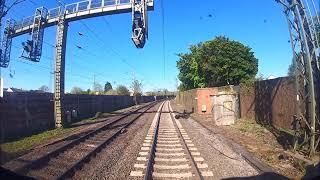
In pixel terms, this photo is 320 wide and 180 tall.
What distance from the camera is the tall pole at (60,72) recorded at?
83.4 ft

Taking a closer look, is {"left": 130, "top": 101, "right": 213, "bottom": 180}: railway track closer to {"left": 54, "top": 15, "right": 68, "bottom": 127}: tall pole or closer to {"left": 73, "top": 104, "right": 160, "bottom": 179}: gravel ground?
{"left": 73, "top": 104, "right": 160, "bottom": 179}: gravel ground

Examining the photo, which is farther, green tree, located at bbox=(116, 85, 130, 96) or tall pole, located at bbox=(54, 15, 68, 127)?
green tree, located at bbox=(116, 85, 130, 96)

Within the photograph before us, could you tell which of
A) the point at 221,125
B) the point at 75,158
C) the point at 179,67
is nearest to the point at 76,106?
the point at 221,125

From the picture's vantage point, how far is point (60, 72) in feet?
85.0

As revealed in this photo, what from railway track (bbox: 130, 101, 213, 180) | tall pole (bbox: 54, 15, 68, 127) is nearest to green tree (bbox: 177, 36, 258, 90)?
tall pole (bbox: 54, 15, 68, 127)

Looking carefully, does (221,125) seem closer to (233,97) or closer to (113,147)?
(233,97)

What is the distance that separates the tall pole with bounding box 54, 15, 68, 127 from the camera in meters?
25.4

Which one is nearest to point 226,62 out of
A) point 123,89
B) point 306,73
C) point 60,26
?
point 60,26

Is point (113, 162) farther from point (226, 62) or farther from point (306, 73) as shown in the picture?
point (226, 62)

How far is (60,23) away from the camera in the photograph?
86.8ft

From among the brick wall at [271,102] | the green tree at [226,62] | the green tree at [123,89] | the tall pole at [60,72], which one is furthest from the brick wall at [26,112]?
Answer: the green tree at [123,89]

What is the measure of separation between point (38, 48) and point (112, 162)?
13.2 m

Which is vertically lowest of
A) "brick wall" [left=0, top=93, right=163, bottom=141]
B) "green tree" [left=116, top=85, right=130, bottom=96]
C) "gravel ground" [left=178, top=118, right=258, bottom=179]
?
"gravel ground" [left=178, top=118, right=258, bottom=179]

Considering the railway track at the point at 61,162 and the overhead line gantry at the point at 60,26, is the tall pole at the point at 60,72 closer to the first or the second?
the overhead line gantry at the point at 60,26
